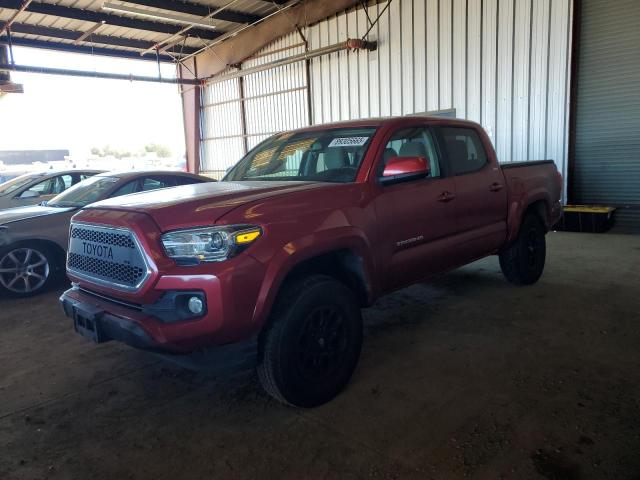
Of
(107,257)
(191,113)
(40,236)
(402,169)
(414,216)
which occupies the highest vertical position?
(191,113)

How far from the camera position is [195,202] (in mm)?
2678

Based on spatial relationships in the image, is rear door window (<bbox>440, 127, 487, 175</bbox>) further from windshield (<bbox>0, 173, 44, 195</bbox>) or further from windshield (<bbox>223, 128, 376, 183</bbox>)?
windshield (<bbox>0, 173, 44, 195</bbox>)

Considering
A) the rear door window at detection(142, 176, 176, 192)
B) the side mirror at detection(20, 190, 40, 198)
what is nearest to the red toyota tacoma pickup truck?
the rear door window at detection(142, 176, 176, 192)

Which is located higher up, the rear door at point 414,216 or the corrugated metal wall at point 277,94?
the corrugated metal wall at point 277,94

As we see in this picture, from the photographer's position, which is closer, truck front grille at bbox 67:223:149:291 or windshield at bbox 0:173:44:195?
truck front grille at bbox 67:223:149:291

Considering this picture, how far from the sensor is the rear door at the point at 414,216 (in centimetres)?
326

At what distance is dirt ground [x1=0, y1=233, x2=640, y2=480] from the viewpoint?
2361mm

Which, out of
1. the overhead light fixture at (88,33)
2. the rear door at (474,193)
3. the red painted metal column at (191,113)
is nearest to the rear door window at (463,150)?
the rear door at (474,193)

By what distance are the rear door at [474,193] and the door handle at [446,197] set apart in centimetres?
8

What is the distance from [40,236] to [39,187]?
2865 millimetres

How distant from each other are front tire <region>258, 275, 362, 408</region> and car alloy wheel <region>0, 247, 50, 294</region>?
4379 mm

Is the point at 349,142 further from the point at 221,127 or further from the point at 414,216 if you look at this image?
the point at 221,127

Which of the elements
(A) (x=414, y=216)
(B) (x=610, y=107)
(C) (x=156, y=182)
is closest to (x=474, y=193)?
(A) (x=414, y=216)

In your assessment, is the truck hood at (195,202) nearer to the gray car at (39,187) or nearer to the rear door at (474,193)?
the rear door at (474,193)
